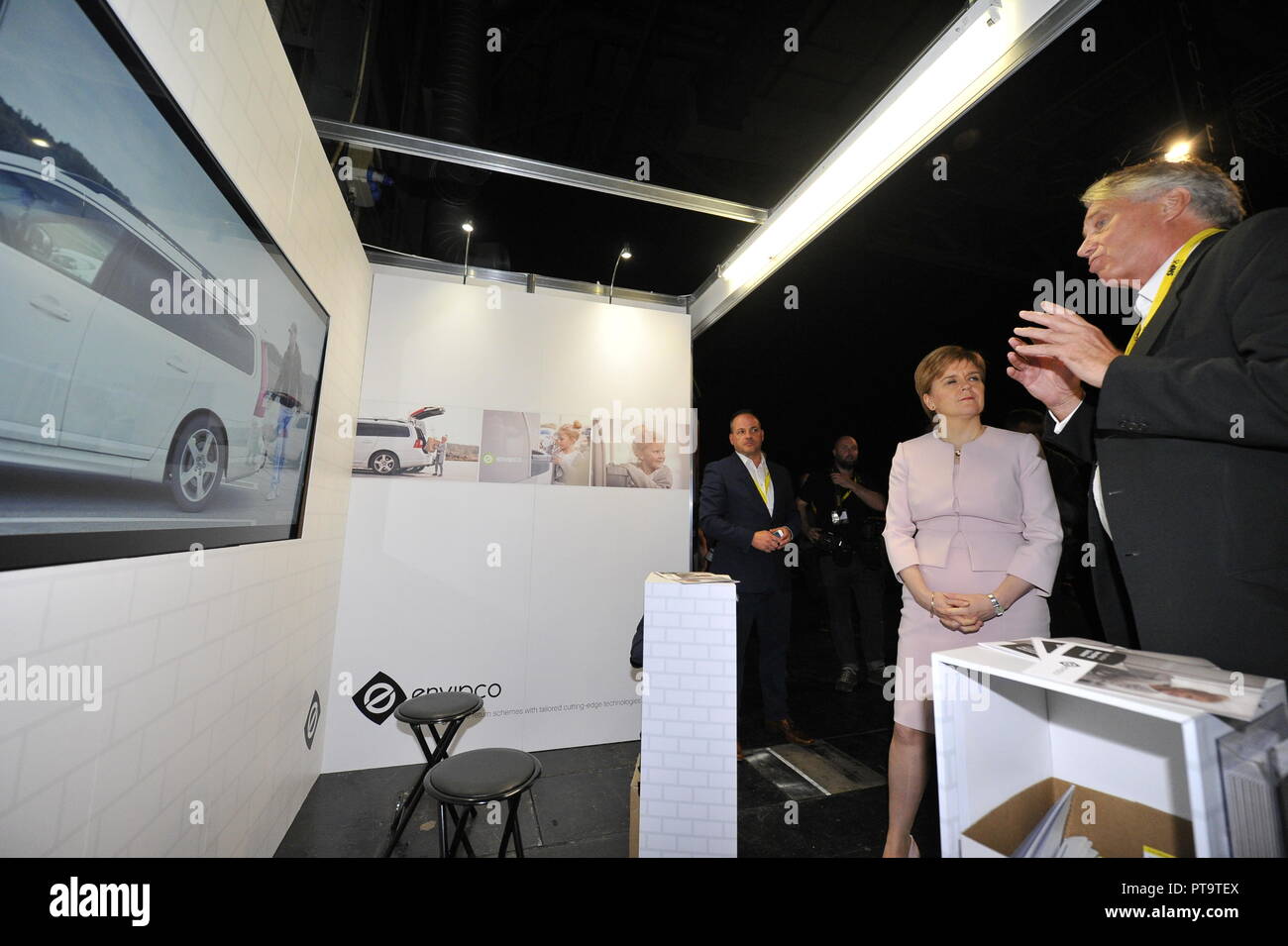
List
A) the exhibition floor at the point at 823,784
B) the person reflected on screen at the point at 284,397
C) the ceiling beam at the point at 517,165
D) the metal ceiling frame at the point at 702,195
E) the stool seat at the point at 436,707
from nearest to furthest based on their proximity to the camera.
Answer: the metal ceiling frame at the point at 702,195 → the person reflected on screen at the point at 284,397 → the stool seat at the point at 436,707 → the exhibition floor at the point at 823,784 → the ceiling beam at the point at 517,165

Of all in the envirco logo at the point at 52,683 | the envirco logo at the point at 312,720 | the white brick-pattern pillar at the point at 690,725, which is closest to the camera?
the envirco logo at the point at 52,683

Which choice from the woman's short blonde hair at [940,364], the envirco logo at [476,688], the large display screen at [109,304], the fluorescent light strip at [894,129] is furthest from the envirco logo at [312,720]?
the fluorescent light strip at [894,129]

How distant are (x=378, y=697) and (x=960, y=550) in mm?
3045

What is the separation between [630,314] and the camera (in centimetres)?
365

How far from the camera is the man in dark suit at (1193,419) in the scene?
81cm

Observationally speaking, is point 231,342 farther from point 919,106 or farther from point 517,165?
point 919,106

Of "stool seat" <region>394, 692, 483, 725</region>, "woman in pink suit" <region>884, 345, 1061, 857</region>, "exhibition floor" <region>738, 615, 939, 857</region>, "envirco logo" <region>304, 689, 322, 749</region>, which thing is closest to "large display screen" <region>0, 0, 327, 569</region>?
"stool seat" <region>394, 692, 483, 725</region>

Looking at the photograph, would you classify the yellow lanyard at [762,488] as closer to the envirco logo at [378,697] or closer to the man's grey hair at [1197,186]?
the man's grey hair at [1197,186]

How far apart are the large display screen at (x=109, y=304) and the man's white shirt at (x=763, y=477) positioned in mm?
2516

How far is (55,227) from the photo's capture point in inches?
29.5

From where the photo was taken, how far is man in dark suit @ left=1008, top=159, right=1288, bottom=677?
0.81 metres
